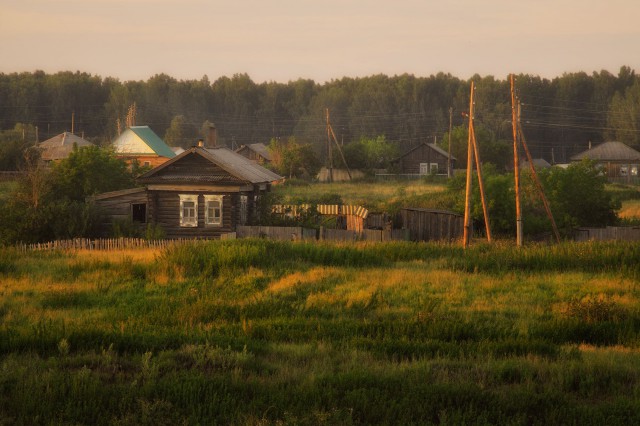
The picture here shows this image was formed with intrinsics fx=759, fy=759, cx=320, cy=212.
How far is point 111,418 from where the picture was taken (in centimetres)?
799

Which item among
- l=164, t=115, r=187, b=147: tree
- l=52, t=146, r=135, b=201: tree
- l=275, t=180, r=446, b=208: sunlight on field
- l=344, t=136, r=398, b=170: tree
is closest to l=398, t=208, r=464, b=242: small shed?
l=275, t=180, r=446, b=208: sunlight on field

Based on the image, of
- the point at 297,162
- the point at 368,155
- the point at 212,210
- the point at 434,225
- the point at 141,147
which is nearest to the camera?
Answer: the point at 434,225

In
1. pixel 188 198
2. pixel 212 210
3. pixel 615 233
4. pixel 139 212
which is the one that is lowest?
pixel 615 233

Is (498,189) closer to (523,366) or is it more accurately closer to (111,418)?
(523,366)

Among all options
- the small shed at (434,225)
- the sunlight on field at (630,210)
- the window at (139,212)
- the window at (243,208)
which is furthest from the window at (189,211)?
the sunlight on field at (630,210)

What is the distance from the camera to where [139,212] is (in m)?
35.6

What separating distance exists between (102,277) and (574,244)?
14.0m

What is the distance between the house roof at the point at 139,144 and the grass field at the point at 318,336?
46410mm

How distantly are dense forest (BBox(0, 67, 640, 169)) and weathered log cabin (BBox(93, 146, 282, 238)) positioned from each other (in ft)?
250

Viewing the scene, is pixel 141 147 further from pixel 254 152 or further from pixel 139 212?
pixel 139 212

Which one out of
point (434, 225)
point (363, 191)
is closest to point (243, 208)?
point (434, 225)

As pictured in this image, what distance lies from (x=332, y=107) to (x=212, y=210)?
4261 inches

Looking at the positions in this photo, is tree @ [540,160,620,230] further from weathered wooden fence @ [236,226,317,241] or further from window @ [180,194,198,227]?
window @ [180,194,198,227]

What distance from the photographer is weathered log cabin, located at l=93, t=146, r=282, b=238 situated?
3278 centimetres
